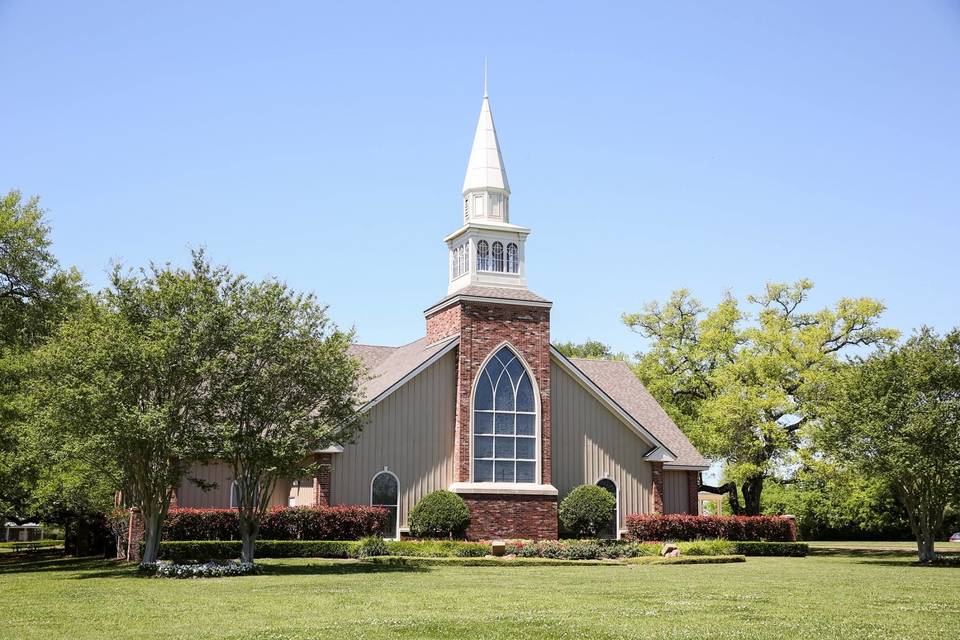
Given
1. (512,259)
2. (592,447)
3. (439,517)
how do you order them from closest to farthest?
(439,517) < (592,447) < (512,259)

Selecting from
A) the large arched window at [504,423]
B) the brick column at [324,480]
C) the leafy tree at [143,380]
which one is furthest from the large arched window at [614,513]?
the leafy tree at [143,380]

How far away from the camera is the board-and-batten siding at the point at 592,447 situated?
38188 millimetres

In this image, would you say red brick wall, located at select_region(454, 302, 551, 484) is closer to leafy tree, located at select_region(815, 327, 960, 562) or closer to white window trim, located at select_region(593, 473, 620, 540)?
white window trim, located at select_region(593, 473, 620, 540)

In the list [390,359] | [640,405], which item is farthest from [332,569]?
[640,405]

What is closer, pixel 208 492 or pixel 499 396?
pixel 208 492

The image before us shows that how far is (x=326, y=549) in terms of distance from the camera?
3147 centimetres

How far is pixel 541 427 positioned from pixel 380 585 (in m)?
16.1

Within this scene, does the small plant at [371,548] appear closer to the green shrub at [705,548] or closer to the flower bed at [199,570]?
the flower bed at [199,570]

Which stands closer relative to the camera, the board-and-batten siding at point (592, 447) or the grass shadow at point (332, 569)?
the grass shadow at point (332, 569)

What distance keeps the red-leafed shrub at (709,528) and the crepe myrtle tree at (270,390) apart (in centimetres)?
1445

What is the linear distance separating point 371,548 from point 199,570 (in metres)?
7.33

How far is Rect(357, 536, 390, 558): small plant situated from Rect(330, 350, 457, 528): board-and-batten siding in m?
3.91

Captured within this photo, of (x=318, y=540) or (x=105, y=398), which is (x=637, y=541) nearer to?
(x=318, y=540)

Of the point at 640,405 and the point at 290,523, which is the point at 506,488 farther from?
the point at 640,405
